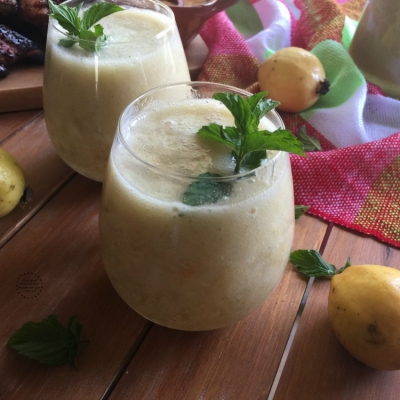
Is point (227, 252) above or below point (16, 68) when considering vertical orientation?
above

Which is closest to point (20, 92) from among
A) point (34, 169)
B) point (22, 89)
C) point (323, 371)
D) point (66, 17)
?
point (22, 89)

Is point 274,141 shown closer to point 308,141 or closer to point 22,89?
point 308,141

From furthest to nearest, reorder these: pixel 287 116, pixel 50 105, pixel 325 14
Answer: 1. pixel 325 14
2. pixel 287 116
3. pixel 50 105

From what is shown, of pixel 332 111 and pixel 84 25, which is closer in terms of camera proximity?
pixel 84 25

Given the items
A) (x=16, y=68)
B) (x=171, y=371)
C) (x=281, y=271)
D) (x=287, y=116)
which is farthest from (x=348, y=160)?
(x=16, y=68)

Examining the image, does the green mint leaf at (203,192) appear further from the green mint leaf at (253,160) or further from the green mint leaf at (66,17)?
the green mint leaf at (66,17)

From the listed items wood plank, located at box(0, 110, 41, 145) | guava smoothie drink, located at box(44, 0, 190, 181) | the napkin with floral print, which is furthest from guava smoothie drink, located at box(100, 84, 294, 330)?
Answer: wood plank, located at box(0, 110, 41, 145)

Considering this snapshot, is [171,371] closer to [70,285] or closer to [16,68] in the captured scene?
[70,285]
